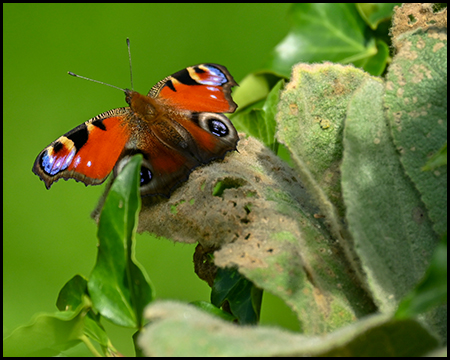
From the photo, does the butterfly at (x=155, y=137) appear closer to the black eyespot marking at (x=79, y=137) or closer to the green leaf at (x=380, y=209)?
the black eyespot marking at (x=79, y=137)

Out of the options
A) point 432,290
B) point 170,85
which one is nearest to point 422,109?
point 432,290

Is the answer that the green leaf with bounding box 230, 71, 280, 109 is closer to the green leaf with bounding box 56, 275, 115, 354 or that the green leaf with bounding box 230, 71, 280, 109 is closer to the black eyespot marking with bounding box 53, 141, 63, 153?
the black eyespot marking with bounding box 53, 141, 63, 153

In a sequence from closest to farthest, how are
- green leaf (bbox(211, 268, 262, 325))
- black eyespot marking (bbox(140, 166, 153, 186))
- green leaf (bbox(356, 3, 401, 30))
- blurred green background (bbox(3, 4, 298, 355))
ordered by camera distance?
green leaf (bbox(211, 268, 262, 325))
black eyespot marking (bbox(140, 166, 153, 186))
green leaf (bbox(356, 3, 401, 30))
blurred green background (bbox(3, 4, 298, 355))

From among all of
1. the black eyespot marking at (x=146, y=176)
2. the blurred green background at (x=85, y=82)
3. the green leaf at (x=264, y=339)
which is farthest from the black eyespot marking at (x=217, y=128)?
the blurred green background at (x=85, y=82)

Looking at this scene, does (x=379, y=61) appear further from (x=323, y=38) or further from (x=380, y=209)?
(x=380, y=209)

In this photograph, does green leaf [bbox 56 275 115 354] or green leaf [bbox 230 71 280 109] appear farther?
green leaf [bbox 230 71 280 109]

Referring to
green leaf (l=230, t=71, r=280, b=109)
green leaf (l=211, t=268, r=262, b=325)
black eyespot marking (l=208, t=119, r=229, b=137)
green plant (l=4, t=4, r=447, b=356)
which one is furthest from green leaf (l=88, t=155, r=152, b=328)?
green leaf (l=230, t=71, r=280, b=109)

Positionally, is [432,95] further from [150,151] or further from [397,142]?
[150,151]

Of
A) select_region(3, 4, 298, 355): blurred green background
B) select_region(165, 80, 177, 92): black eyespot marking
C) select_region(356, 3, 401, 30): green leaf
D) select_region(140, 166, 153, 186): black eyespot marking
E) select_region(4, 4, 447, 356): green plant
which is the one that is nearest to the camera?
select_region(4, 4, 447, 356): green plant
